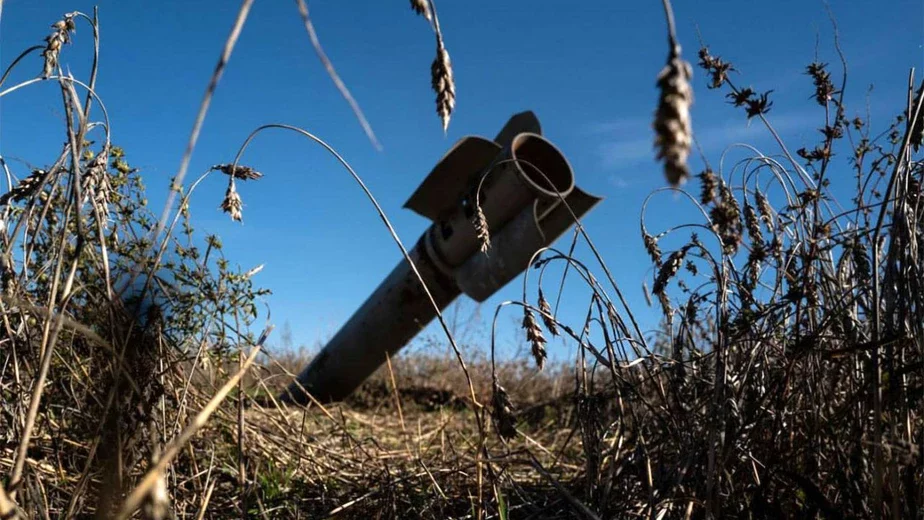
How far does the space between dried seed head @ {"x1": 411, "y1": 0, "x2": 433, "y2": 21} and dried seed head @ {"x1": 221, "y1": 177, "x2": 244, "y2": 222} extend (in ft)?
3.52

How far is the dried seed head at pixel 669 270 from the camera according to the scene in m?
2.01

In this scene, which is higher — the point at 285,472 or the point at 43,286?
the point at 43,286

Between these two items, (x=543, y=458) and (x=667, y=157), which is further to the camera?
(x=543, y=458)

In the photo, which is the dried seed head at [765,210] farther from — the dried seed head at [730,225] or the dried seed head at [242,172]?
the dried seed head at [242,172]

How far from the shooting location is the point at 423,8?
1047 millimetres

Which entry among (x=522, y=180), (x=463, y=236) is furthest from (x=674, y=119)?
(x=463, y=236)

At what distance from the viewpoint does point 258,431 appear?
3.02 metres

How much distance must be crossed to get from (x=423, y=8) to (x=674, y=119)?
54 cm

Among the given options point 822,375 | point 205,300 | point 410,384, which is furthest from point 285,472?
point 410,384

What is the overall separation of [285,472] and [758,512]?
6.08 ft

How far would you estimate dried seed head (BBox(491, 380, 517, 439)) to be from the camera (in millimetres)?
1796

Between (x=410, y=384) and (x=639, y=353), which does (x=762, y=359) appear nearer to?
(x=639, y=353)

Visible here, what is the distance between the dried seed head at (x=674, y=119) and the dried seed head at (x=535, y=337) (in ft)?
3.95

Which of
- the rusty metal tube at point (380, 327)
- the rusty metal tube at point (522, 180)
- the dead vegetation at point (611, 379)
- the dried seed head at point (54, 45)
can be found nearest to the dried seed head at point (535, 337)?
the dead vegetation at point (611, 379)
